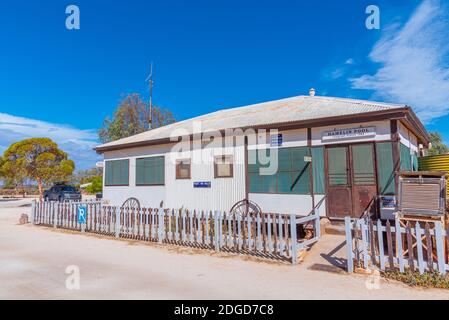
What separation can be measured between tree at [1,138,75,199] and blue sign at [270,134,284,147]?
2075 cm

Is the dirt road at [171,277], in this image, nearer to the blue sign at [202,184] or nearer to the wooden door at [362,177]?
the wooden door at [362,177]

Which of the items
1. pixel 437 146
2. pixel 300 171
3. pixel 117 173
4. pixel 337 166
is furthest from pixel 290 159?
pixel 437 146

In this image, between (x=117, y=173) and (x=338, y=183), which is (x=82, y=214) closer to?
(x=117, y=173)

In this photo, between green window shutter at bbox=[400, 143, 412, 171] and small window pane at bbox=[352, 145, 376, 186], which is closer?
small window pane at bbox=[352, 145, 376, 186]

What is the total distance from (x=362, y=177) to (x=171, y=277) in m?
6.19

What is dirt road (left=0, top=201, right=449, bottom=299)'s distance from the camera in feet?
15.7

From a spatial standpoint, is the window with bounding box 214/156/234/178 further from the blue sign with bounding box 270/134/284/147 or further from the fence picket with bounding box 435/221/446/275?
the fence picket with bounding box 435/221/446/275

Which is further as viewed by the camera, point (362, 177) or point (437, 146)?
point (437, 146)

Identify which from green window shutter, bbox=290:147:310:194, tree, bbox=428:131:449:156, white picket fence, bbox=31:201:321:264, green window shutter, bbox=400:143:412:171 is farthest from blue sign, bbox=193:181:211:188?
tree, bbox=428:131:449:156

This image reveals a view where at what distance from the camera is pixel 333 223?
30.3 feet

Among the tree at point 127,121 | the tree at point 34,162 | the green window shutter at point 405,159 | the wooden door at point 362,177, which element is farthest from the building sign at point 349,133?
the tree at point 127,121

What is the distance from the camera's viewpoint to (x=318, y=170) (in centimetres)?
973

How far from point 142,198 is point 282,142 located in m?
7.20
